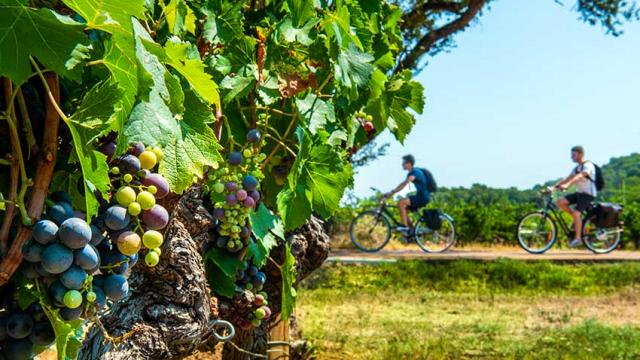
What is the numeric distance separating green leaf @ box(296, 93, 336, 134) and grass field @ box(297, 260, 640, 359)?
11.1 ft

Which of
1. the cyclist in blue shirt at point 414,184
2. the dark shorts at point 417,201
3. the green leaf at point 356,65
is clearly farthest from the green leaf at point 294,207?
the dark shorts at point 417,201

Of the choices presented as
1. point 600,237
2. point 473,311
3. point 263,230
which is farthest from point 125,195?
point 600,237

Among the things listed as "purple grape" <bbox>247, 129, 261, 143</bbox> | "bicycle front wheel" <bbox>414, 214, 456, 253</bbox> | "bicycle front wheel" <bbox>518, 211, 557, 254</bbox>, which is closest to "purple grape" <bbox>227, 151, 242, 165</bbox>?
"purple grape" <bbox>247, 129, 261, 143</bbox>

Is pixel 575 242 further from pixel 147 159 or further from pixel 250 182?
pixel 147 159

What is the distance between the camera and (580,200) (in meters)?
12.6

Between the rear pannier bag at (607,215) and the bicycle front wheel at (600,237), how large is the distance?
169 mm

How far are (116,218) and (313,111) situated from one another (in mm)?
1156

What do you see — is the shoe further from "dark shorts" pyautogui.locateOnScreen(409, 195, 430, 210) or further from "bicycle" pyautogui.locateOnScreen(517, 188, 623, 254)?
"dark shorts" pyautogui.locateOnScreen(409, 195, 430, 210)

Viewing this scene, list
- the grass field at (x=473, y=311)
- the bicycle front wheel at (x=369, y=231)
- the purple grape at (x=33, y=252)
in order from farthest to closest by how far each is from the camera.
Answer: the bicycle front wheel at (x=369, y=231), the grass field at (x=473, y=311), the purple grape at (x=33, y=252)

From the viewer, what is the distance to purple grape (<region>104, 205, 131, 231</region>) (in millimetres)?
1213

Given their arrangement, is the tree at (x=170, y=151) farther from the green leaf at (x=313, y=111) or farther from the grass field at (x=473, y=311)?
the grass field at (x=473, y=311)

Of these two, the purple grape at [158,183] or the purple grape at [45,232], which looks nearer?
the purple grape at [45,232]

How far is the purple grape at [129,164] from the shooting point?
1.29 metres

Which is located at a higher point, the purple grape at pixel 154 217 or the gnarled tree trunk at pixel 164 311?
the purple grape at pixel 154 217
